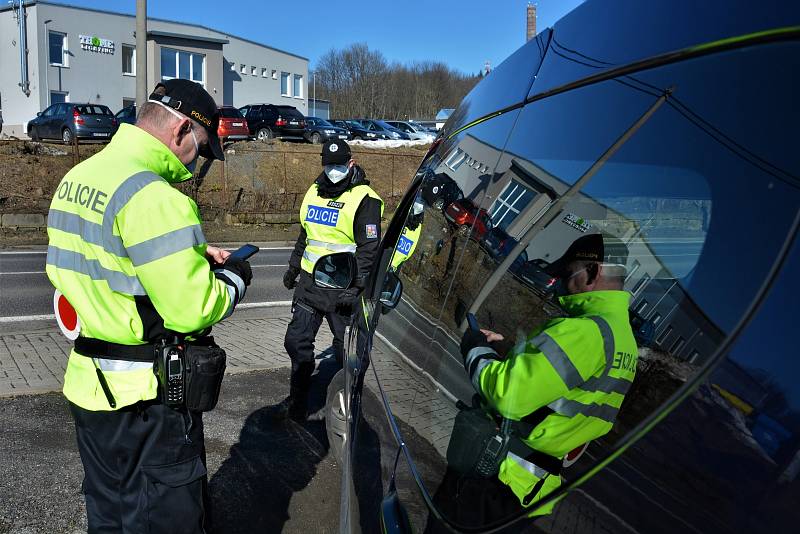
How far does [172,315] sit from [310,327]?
8.73ft

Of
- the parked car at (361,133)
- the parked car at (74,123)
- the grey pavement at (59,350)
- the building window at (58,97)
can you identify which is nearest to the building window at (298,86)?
the building window at (58,97)

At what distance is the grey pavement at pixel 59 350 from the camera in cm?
546

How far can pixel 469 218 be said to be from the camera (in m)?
1.82

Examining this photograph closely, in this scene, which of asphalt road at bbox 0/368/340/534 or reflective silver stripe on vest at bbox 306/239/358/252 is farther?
reflective silver stripe on vest at bbox 306/239/358/252

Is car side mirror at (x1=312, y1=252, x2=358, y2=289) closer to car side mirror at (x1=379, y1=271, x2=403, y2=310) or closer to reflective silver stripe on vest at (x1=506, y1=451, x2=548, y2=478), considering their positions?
car side mirror at (x1=379, y1=271, x2=403, y2=310)

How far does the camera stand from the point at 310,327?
5.04 metres

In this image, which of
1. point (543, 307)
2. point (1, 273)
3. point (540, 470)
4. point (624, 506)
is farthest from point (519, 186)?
point (1, 273)

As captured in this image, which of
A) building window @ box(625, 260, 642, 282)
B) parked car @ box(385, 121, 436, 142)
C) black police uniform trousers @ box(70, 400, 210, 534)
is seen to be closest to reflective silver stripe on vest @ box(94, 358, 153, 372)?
black police uniform trousers @ box(70, 400, 210, 534)

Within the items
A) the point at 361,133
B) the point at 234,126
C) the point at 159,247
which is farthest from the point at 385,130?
the point at 159,247

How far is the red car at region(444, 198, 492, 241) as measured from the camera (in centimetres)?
173

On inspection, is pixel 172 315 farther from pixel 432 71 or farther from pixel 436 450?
pixel 432 71

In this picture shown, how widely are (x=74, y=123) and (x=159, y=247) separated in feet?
91.5

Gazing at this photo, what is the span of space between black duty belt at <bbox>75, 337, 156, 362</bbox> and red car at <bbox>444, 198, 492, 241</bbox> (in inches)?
46.8

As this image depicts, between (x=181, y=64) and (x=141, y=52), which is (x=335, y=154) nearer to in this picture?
(x=141, y=52)
